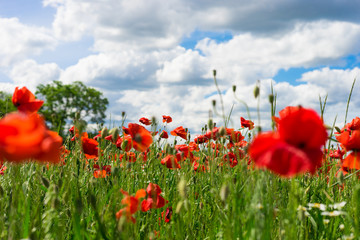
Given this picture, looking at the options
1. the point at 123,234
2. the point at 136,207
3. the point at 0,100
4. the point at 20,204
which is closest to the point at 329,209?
the point at 136,207

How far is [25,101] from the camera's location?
5.90ft

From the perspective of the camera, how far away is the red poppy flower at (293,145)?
3.78 ft

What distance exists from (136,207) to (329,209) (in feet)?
4.27

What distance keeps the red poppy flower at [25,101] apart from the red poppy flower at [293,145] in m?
1.15

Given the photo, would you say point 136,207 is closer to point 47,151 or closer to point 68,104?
point 47,151

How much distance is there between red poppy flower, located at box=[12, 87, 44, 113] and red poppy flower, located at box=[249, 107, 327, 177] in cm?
115

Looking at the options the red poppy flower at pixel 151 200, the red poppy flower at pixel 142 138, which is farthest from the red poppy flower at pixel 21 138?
the red poppy flower at pixel 142 138

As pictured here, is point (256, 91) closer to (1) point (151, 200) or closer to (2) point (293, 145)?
(2) point (293, 145)

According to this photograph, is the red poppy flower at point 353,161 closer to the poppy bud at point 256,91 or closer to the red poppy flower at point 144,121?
the poppy bud at point 256,91

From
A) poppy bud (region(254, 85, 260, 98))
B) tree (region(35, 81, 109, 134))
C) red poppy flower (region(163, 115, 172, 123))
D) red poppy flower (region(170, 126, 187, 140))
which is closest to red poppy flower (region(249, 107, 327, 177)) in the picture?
poppy bud (region(254, 85, 260, 98))

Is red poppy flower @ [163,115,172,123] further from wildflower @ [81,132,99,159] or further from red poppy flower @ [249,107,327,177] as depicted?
red poppy flower @ [249,107,327,177]

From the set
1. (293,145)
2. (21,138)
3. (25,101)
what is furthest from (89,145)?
(293,145)

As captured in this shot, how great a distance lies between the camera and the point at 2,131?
1106mm

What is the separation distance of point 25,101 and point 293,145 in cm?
131
